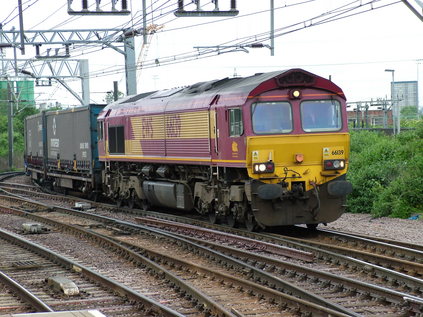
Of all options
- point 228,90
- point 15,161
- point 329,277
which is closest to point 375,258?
point 329,277

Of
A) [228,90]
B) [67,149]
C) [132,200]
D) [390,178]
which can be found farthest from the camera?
[67,149]

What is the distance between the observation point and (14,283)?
10930 mm

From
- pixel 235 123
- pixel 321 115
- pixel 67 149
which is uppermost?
pixel 321 115

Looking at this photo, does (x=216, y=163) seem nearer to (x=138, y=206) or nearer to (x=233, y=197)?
(x=233, y=197)

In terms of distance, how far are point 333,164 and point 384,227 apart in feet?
9.00

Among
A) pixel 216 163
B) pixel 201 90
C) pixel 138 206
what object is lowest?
pixel 138 206

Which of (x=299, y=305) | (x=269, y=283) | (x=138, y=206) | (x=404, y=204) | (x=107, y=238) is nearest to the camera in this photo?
(x=299, y=305)

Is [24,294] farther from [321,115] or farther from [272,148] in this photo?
[321,115]

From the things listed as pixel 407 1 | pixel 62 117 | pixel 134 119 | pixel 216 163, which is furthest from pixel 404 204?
pixel 62 117

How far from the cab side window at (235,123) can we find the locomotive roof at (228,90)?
183 millimetres

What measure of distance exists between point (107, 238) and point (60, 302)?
18.5 ft

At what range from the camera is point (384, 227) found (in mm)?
17547

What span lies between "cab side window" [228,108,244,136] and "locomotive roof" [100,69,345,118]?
183 mm

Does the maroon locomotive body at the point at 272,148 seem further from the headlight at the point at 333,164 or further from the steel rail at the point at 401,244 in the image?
the steel rail at the point at 401,244
